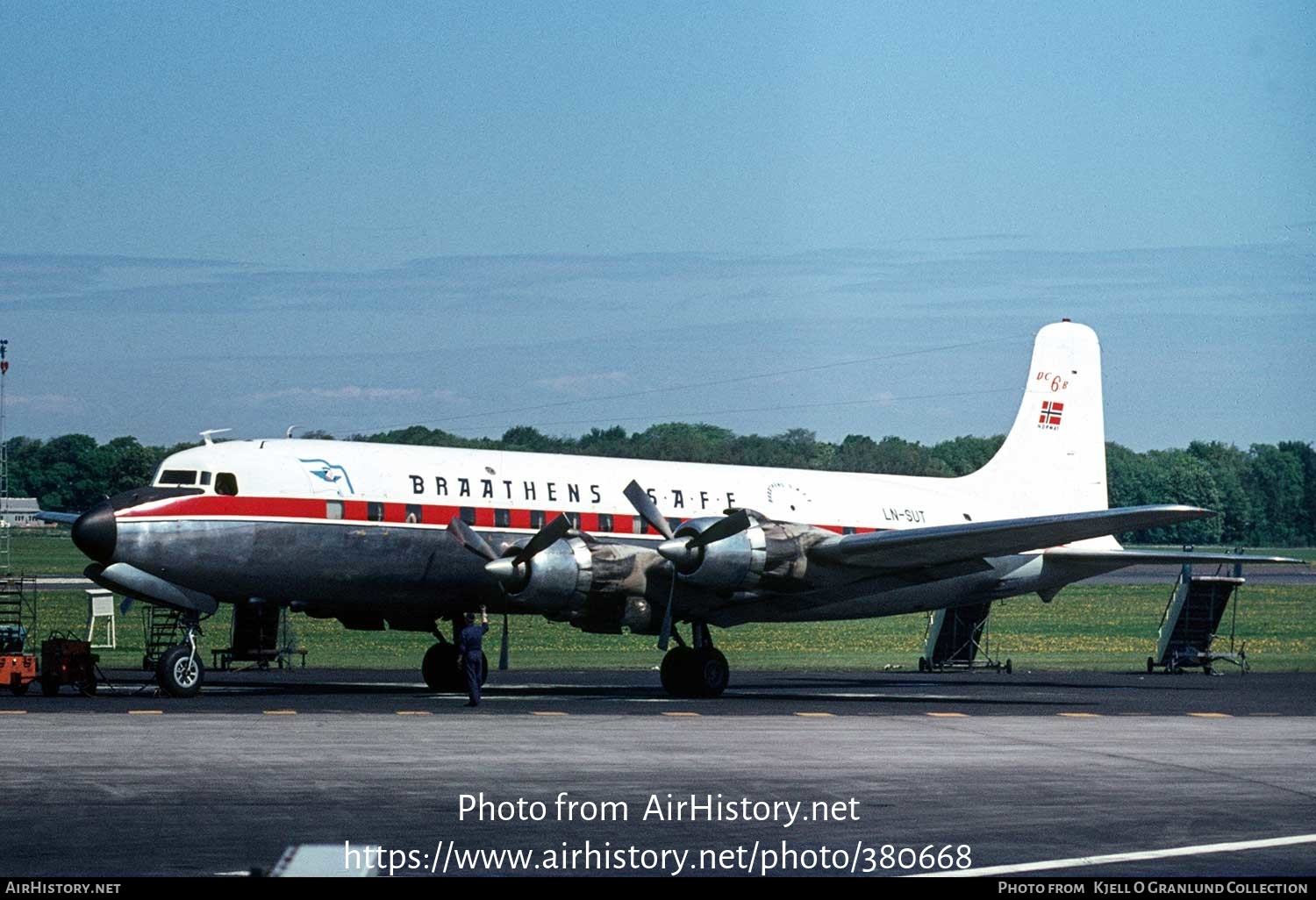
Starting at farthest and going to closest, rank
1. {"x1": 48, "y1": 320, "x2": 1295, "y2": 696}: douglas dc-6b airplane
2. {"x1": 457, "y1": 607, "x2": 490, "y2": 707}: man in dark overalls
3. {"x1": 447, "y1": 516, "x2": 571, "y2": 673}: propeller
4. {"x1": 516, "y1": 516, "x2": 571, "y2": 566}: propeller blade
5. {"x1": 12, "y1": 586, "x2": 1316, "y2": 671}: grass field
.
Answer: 1. {"x1": 12, "y1": 586, "x2": 1316, "y2": 671}: grass field
2. {"x1": 516, "y1": 516, "x2": 571, "y2": 566}: propeller blade
3. {"x1": 447, "y1": 516, "x2": 571, "y2": 673}: propeller
4. {"x1": 48, "y1": 320, "x2": 1295, "y2": 696}: douglas dc-6b airplane
5. {"x1": 457, "y1": 607, "x2": 490, "y2": 707}: man in dark overalls

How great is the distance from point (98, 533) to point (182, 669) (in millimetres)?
2890

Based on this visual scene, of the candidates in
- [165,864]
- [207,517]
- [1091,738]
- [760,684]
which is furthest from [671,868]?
[760,684]

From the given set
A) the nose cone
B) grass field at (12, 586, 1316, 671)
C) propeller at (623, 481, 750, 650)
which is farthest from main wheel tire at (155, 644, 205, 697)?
grass field at (12, 586, 1316, 671)

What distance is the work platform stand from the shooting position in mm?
39344

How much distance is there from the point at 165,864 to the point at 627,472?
2097 centimetres

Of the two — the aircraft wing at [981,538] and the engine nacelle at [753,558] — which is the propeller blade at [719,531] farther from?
the aircraft wing at [981,538]

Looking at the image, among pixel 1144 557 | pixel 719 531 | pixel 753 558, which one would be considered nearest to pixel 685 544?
pixel 719 531

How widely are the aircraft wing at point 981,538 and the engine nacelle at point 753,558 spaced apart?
1.62ft

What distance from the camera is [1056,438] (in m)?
39.4

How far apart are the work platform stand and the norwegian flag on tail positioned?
14.8ft

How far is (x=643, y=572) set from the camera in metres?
30.5

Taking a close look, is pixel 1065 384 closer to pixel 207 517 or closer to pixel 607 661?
pixel 607 661

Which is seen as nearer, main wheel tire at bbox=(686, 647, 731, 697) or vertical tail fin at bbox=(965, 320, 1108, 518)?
main wheel tire at bbox=(686, 647, 731, 697)

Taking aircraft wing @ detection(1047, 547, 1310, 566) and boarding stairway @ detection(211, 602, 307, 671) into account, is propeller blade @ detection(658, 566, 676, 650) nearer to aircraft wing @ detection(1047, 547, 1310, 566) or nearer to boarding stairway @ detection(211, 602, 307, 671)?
aircraft wing @ detection(1047, 547, 1310, 566)
